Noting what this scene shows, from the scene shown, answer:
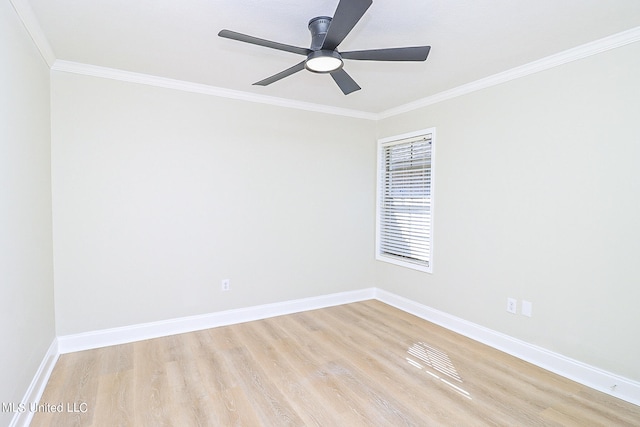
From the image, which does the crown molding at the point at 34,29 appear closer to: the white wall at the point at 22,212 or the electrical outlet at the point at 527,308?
the white wall at the point at 22,212

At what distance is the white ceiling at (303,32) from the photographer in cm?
192

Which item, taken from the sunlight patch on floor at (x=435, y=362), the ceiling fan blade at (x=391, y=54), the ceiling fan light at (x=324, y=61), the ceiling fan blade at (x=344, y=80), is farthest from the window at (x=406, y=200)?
the ceiling fan light at (x=324, y=61)

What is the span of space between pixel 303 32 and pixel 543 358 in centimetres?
317

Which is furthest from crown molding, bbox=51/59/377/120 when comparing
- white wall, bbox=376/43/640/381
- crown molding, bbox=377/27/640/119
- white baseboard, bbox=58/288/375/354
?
white baseboard, bbox=58/288/375/354

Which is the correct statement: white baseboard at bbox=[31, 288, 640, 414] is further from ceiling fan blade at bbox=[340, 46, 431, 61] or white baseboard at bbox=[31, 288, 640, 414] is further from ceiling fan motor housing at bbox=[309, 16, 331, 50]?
ceiling fan motor housing at bbox=[309, 16, 331, 50]

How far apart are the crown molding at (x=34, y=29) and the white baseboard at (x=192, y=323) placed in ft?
7.67

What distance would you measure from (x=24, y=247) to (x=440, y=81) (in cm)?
354

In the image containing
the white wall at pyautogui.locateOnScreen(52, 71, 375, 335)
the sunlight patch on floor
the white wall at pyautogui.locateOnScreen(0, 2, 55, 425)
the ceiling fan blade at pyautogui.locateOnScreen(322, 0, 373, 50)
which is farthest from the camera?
the white wall at pyautogui.locateOnScreen(52, 71, 375, 335)

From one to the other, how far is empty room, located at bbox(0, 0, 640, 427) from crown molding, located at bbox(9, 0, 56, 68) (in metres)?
0.02

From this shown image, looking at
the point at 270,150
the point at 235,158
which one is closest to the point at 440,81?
the point at 270,150

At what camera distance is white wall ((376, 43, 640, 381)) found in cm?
222

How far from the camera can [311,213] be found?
3.98m

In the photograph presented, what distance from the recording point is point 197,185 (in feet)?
10.8

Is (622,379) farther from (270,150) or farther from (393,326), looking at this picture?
(270,150)
